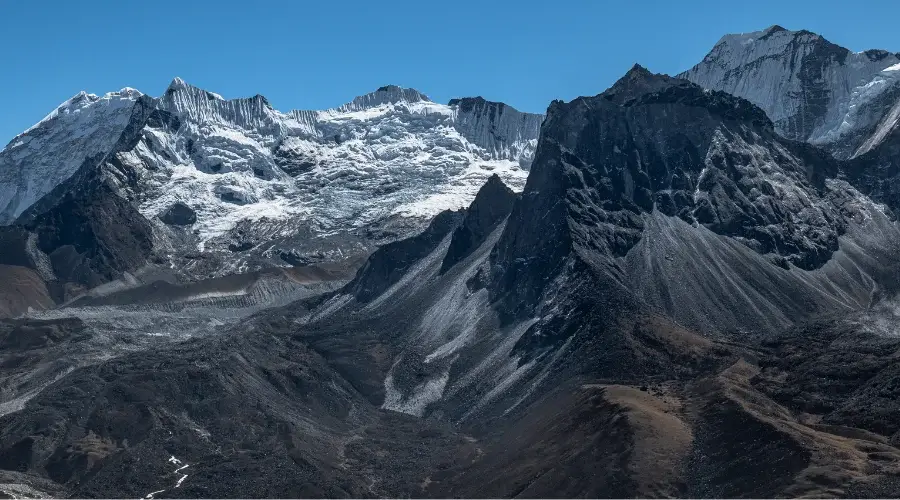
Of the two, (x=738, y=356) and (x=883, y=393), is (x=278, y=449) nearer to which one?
(x=738, y=356)

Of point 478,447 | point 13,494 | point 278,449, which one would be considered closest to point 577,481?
point 478,447

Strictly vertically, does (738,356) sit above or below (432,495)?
above

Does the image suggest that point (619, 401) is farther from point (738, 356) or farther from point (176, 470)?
point (176, 470)

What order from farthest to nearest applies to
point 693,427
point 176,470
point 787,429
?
1. point 176,470
2. point 693,427
3. point 787,429

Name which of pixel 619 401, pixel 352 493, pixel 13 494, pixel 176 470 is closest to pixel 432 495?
pixel 352 493

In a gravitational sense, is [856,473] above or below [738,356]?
below

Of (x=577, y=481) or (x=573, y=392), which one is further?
(x=573, y=392)

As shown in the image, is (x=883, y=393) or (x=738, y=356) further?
(x=738, y=356)

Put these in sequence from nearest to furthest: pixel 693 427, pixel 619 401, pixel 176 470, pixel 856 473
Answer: pixel 856 473 → pixel 693 427 → pixel 619 401 → pixel 176 470

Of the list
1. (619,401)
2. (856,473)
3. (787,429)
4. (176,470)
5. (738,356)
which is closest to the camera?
(856,473)
